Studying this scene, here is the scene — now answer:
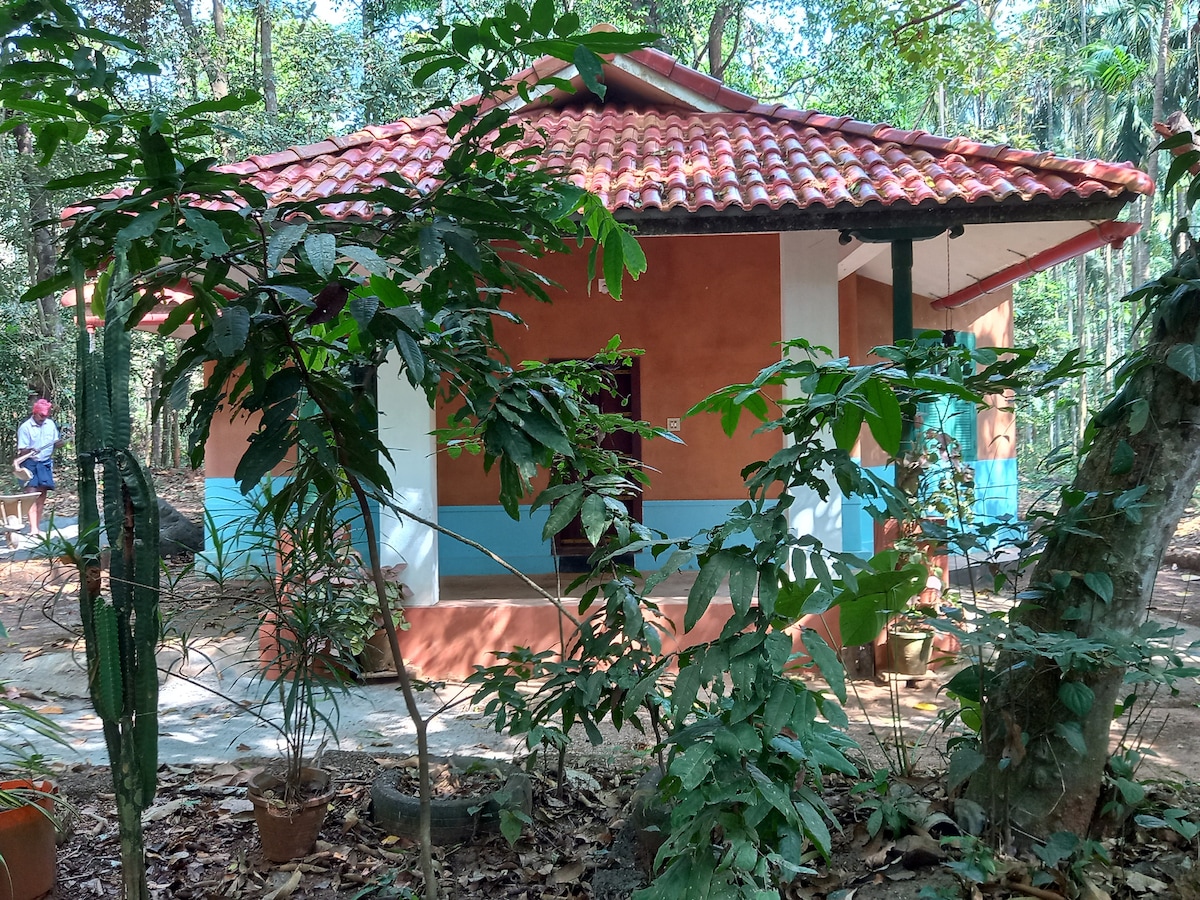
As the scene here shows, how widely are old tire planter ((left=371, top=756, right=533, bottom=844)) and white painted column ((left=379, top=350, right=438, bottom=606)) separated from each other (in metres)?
2.44

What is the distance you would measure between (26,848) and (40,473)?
9.26 meters

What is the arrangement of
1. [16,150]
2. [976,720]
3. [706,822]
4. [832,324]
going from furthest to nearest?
[16,150] → [832,324] → [976,720] → [706,822]

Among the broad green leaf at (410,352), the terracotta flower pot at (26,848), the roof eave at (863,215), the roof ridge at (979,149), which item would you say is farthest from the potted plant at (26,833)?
the roof ridge at (979,149)

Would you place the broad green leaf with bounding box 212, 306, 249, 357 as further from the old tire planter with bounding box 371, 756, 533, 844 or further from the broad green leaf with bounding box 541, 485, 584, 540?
the old tire planter with bounding box 371, 756, 533, 844

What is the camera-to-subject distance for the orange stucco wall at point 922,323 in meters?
8.80

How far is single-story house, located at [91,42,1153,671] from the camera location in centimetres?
536

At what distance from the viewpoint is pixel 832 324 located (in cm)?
612

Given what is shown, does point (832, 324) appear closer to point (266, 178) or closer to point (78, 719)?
point (266, 178)

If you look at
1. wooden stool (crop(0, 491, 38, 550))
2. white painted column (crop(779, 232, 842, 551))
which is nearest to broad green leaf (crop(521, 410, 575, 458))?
white painted column (crop(779, 232, 842, 551))

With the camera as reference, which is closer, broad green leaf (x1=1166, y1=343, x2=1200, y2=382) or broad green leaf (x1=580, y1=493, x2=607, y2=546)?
broad green leaf (x1=580, y1=493, x2=607, y2=546)

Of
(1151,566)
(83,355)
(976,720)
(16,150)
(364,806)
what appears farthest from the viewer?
(16,150)

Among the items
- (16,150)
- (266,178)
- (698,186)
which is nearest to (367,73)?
(16,150)

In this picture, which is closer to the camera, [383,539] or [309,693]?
[309,693]

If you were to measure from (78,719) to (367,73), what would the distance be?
39.9 ft
